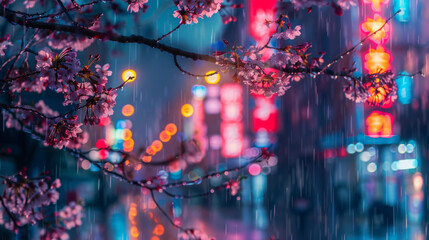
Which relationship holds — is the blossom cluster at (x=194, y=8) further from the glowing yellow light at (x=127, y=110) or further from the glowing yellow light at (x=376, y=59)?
the glowing yellow light at (x=127, y=110)

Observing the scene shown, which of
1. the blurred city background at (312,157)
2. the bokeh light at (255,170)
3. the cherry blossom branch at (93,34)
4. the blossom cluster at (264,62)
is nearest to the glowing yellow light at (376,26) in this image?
the blurred city background at (312,157)

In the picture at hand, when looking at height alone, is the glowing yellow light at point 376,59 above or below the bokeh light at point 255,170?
above

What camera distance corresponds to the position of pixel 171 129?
55.3 meters

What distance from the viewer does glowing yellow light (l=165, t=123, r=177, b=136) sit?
177ft

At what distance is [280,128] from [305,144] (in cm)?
284

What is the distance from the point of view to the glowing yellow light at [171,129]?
5387cm

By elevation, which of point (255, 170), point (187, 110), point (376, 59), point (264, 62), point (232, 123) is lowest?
point (255, 170)

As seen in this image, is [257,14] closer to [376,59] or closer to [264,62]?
[376,59]

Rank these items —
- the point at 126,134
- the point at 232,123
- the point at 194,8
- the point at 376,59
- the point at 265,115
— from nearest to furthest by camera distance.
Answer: the point at 194,8 < the point at 376,59 < the point at 265,115 < the point at 232,123 < the point at 126,134

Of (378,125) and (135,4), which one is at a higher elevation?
(378,125)

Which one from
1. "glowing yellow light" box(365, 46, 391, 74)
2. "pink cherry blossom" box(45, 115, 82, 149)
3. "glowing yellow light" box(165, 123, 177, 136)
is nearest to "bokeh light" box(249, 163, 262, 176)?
"glowing yellow light" box(365, 46, 391, 74)

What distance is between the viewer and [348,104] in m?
27.9

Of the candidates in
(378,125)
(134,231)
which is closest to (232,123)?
(378,125)

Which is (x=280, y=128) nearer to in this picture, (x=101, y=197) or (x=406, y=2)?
(x=406, y=2)
